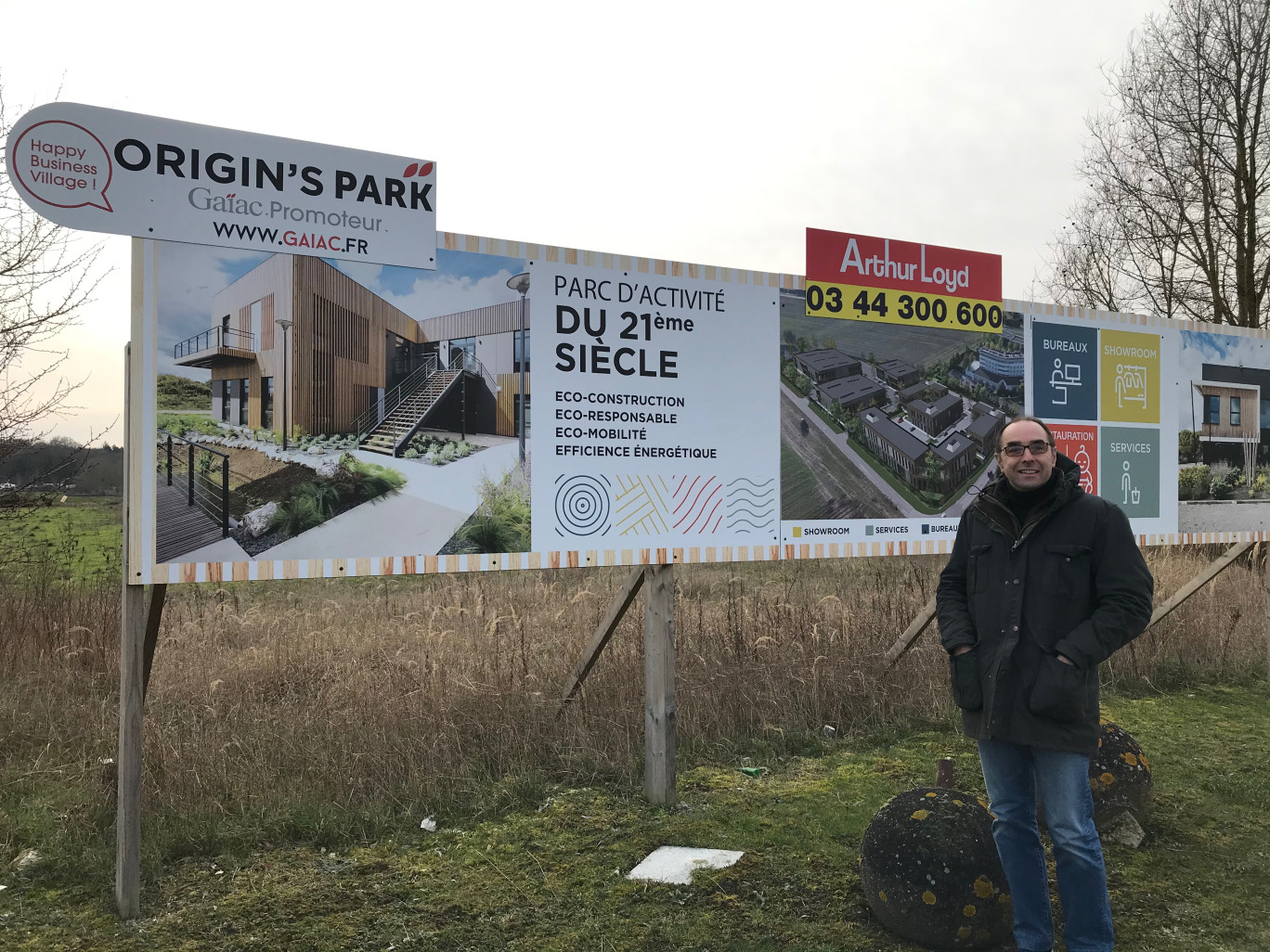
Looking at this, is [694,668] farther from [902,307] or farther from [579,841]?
[902,307]

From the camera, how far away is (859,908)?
168 inches

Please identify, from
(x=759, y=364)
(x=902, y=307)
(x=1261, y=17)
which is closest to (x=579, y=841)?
(x=759, y=364)

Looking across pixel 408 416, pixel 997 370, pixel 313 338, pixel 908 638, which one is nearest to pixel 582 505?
pixel 408 416

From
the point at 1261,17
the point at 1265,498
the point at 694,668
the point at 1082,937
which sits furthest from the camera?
the point at 1261,17

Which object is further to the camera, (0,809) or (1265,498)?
(1265,498)

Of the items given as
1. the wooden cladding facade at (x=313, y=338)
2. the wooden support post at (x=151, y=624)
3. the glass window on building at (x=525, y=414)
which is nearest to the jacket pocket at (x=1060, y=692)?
the glass window on building at (x=525, y=414)

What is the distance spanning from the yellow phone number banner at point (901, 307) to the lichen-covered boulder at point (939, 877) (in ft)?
10.7

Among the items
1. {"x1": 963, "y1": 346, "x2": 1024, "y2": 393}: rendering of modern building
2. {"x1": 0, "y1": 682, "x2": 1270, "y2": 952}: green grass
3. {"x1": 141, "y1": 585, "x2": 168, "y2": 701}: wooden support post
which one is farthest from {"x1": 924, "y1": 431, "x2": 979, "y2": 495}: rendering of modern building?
{"x1": 141, "y1": 585, "x2": 168, "y2": 701}: wooden support post

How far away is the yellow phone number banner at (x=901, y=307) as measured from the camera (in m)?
6.16

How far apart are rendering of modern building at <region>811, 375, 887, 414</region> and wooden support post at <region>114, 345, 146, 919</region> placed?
3969 mm

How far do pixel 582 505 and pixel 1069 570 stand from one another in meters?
2.69

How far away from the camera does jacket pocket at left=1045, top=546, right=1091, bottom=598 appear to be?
340cm

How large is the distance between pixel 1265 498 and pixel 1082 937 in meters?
6.79

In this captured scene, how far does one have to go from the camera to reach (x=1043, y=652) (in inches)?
133
